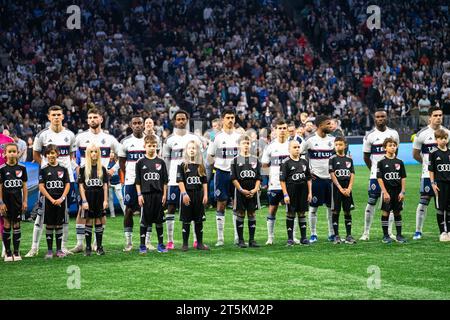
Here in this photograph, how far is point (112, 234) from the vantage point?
14531mm

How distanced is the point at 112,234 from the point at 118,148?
2273 millimetres

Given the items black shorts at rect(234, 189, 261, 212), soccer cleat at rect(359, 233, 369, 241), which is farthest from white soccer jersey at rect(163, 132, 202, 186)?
soccer cleat at rect(359, 233, 369, 241)

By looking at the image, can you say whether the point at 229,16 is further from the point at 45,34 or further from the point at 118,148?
the point at 118,148

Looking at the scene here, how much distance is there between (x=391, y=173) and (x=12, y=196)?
5580 millimetres

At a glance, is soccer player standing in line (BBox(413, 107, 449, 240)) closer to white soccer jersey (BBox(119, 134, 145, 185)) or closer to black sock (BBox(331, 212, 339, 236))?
black sock (BBox(331, 212, 339, 236))

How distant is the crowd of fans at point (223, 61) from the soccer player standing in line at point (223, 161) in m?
12.6

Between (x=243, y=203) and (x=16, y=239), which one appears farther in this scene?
(x=243, y=203)

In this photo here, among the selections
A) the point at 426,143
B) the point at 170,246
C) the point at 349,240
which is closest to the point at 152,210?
the point at 170,246

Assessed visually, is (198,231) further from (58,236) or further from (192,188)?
(58,236)

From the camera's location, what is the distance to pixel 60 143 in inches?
490

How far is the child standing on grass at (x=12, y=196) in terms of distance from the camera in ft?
39.0

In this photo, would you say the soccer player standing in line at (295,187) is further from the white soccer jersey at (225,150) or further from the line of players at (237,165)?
the white soccer jersey at (225,150)

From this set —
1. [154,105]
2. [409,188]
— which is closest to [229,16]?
[154,105]

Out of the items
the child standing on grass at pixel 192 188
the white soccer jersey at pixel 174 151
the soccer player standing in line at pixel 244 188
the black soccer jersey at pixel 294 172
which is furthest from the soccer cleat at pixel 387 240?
the white soccer jersey at pixel 174 151
